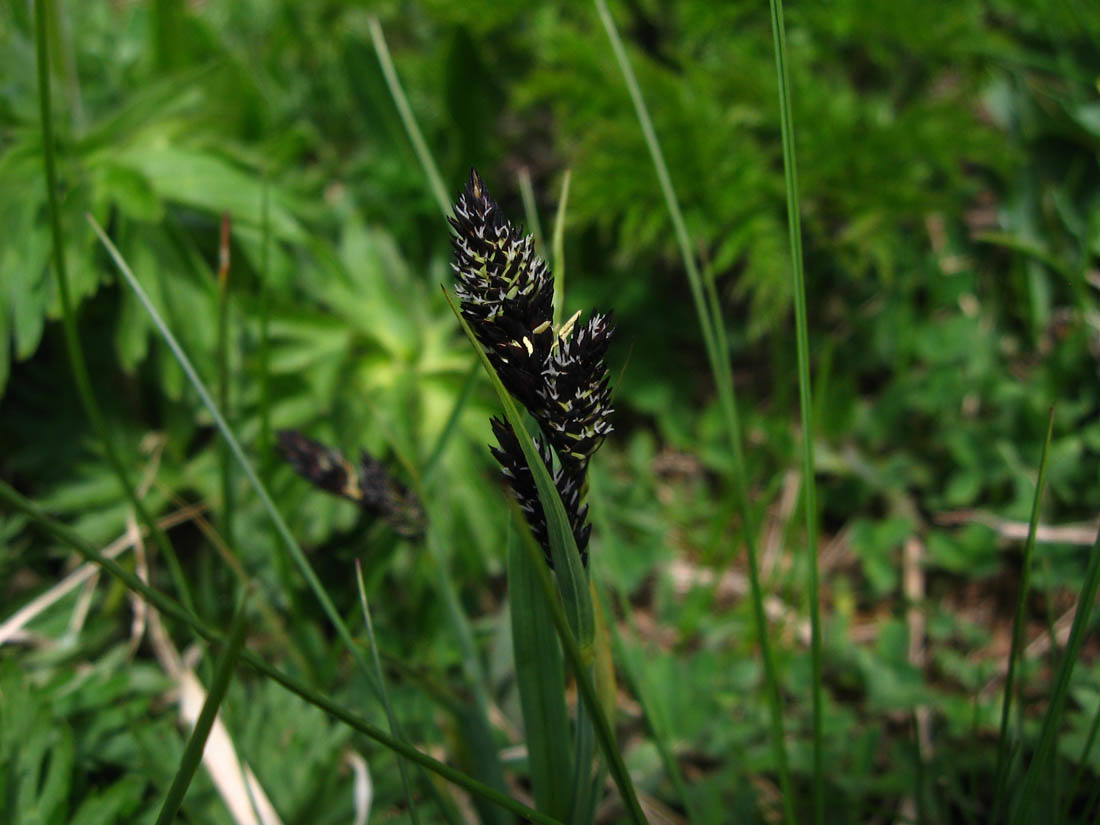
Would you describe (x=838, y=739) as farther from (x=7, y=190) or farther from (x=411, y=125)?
(x=7, y=190)

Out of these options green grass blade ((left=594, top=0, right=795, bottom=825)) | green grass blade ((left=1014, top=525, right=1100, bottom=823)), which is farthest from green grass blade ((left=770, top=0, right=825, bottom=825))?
green grass blade ((left=1014, top=525, right=1100, bottom=823))

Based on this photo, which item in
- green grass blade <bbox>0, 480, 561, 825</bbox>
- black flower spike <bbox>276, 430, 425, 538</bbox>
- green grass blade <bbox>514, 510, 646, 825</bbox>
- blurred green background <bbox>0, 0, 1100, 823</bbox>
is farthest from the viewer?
blurred green background <bbox>0, 0, 1100, 823</bbox>

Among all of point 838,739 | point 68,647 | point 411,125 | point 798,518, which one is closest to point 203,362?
point 68,647

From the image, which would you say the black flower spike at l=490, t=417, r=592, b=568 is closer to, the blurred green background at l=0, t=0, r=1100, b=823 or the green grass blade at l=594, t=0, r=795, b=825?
the green grass blade at l=594, t=0, r=795, b=825

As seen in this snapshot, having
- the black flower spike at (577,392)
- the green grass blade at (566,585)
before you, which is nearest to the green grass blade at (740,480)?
the green grass blade at (566,585)

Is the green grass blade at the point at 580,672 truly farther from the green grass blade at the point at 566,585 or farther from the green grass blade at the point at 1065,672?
the green grass blade at the point at 1065,672

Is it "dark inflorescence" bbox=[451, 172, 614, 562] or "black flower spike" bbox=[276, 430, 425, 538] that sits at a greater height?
"dark inflorescence" bbox=[451, 172, 614, 562]
